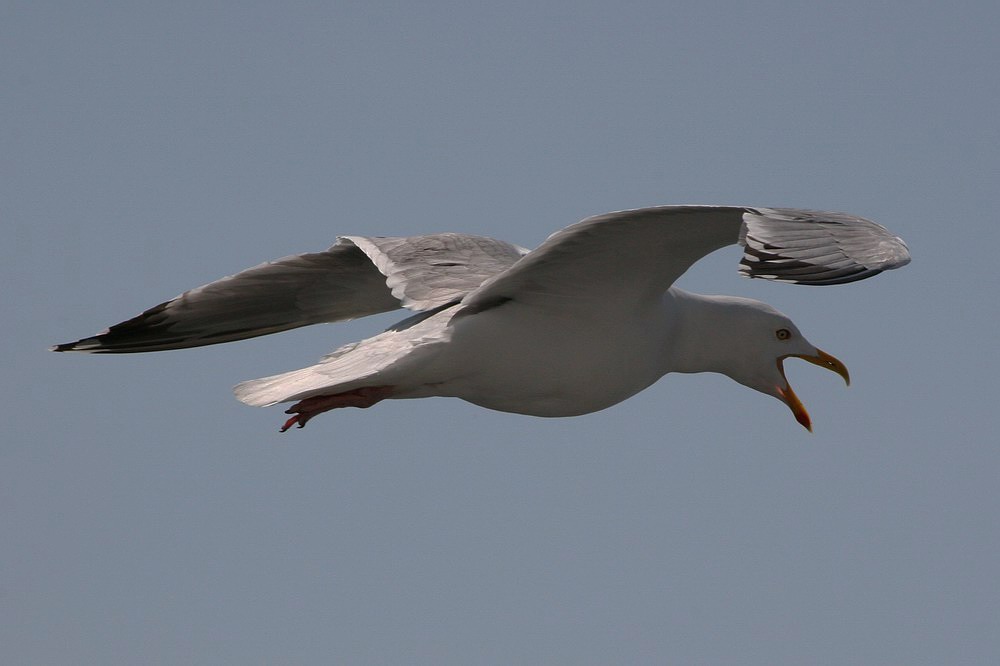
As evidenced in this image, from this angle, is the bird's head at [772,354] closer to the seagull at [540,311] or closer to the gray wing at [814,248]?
the seagull at [540,311]

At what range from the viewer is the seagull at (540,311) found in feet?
24.6

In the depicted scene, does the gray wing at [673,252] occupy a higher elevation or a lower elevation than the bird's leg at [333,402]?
higher

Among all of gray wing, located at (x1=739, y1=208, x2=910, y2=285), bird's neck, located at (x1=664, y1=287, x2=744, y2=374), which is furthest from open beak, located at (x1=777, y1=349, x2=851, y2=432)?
gray wing, located at (x1=739, y1=208, x2=910, y2=285)

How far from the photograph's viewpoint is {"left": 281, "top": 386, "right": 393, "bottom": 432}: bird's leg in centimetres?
899

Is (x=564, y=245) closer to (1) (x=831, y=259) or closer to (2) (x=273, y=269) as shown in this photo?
(1) (x=831, y=259)

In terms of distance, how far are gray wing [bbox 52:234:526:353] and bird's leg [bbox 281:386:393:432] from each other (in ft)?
4.05

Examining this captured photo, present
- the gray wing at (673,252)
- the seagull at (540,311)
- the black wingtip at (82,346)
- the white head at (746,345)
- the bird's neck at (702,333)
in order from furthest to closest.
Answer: the black wingtip at (82,346)
the white head at (746,345)
the bird's neck at (702,333)
the seagull at (540,311)
the gray wing at (673,252)

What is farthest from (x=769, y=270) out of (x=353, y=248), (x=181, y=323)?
(x=181, y=323)

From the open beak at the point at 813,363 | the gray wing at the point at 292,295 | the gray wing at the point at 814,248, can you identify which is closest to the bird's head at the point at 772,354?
the open beak at the point at 813,363

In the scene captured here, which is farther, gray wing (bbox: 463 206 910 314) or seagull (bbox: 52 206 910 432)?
seagull (bbox: 52 206 910 432)

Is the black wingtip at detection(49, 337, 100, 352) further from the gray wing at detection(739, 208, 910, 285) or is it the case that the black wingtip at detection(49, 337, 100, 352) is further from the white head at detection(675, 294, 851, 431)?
the gray wing at detection(739, 208, 910, 285)

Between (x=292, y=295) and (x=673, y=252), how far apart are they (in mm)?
3395

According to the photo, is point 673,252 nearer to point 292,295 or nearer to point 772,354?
point 772,354

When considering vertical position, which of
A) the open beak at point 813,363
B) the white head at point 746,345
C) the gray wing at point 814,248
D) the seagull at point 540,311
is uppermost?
the gray wing at point 814,248
